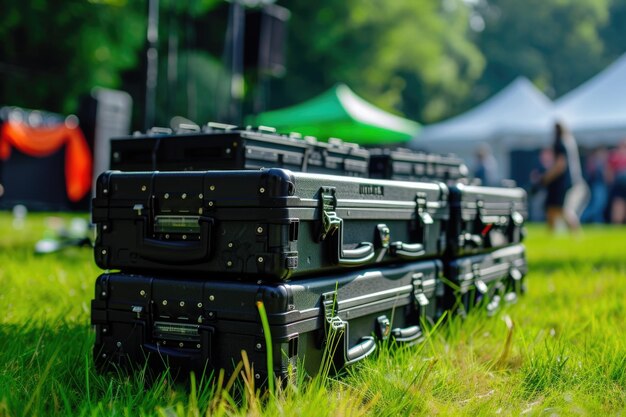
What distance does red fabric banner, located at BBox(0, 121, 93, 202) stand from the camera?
12023mm

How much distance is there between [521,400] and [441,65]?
1207 inches

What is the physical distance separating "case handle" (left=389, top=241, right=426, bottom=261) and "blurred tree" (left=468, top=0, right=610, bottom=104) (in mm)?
40756

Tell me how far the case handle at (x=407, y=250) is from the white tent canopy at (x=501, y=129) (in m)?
15.2

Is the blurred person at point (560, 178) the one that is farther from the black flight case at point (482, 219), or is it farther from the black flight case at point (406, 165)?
the black flight case at point (406, 165)

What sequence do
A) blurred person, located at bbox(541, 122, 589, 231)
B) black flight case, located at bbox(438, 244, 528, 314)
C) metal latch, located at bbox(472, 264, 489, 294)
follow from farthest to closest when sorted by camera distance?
blurred person, located at bbox(541, 122, 589, 231)
metal latch, located at bbox(472, 264, 489, 294)
black flight case, located at bbox(438, 244, 528, 314)

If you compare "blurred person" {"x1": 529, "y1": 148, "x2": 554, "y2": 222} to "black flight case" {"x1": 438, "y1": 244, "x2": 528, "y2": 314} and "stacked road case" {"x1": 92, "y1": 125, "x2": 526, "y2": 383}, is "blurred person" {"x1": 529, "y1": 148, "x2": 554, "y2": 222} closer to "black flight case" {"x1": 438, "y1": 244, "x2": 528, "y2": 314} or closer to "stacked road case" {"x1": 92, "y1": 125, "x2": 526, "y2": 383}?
"black flight case" {"x1": 438, "y1": 244, "x2": 528, "y2": 314}

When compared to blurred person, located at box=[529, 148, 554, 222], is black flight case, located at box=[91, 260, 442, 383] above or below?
below

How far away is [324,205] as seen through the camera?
2.28m

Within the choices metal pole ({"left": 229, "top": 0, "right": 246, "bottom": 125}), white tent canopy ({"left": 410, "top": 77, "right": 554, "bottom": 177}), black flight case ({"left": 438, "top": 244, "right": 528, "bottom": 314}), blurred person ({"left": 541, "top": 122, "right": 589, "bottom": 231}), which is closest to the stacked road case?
black flight case ({"left": 438, "top": 244, "right": 528, "bottom": 314})

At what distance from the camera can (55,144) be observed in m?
12.3

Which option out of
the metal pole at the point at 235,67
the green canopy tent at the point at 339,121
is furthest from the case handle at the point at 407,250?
the green canopy tent at the point at 339,121

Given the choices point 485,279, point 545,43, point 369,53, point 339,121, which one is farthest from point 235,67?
point 545,43

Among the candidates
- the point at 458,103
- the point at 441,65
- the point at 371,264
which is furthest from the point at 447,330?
the point at 458,103

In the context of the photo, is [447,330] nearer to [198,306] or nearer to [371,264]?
[371,264]
